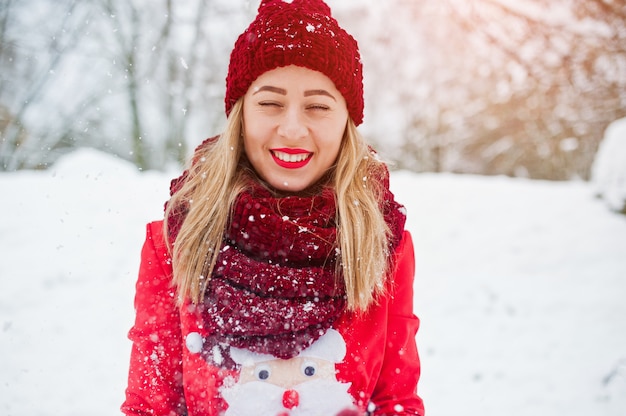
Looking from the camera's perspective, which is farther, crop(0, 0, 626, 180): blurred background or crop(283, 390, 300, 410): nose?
crop(0, 0, 626, 180): blurred background

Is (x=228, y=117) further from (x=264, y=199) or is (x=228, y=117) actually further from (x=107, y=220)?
(x=107, y=220)

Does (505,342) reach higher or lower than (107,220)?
lower

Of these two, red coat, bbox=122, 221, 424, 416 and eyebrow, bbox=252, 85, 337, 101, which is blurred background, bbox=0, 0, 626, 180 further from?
red coat, bbox=122, 221, 424, 416

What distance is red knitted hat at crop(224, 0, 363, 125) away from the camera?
155 centimetres

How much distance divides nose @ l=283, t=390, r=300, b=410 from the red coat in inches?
5.5

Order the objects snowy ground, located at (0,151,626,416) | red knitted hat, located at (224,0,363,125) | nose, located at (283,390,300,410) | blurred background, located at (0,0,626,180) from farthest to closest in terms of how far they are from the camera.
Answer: blurred background, located at (0,0,626,180) < snowy ground, located at (0,151,626,416) < red knitted hat, located at (224,0,363,125) < nose, located at (283,390,300,410)

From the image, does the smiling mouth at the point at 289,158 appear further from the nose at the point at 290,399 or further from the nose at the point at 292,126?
the nose at the point at 290,399

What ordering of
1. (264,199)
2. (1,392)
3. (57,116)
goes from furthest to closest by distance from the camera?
(57,116) → (1,392) → (264,199)

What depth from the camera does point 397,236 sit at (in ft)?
5.48

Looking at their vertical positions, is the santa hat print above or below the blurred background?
below

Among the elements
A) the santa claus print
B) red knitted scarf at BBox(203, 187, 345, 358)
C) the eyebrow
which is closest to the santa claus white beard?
the santa claus print

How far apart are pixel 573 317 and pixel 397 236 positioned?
305 cm

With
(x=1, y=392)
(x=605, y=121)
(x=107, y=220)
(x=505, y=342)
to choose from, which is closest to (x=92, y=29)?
(x=107, y=220)

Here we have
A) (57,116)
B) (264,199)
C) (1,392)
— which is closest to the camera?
(264,199)
